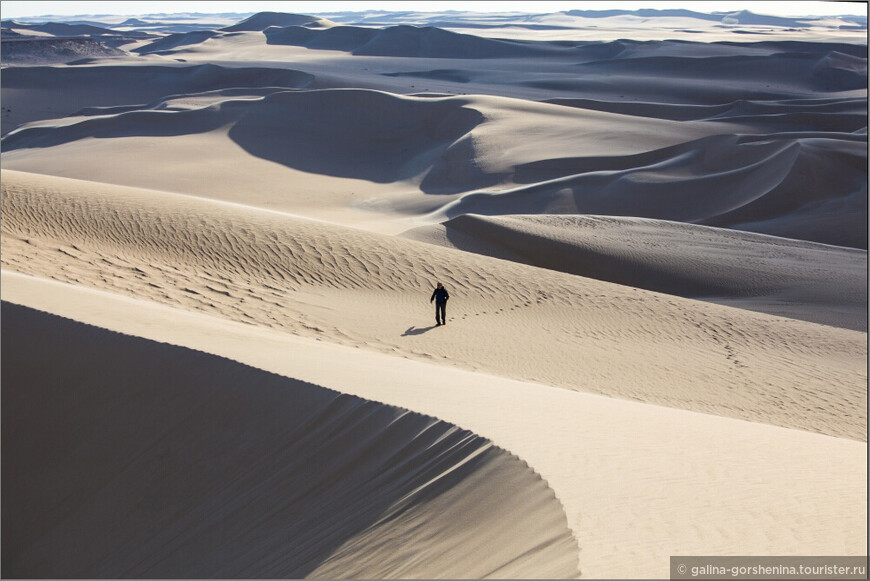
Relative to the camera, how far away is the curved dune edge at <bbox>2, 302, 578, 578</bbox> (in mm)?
4555

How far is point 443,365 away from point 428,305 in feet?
8.88

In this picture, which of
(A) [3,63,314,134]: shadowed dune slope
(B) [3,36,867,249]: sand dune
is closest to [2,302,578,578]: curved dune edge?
(B) [3,36,867,249]: sand dune

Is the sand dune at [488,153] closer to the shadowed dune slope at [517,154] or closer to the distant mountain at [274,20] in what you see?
the shadowed dune slope at [517,154]

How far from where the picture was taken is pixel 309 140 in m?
33.2

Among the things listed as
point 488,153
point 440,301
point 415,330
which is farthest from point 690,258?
point 488,153

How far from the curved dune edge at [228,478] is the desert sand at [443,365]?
2cm

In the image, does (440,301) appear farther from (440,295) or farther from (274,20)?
(274,20)

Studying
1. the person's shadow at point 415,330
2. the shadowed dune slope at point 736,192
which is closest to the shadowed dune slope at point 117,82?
the shadowed dune slope at point 736,192

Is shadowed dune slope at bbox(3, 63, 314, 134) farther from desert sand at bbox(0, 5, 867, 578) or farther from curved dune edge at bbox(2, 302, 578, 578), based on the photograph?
curved dune edge at bbox(2, 302, 578, 578)

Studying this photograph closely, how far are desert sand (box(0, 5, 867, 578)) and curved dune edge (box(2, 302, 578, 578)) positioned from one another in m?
0.02

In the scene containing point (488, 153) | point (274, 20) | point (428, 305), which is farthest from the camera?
point (274, 20)

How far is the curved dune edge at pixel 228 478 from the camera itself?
14.9 ft

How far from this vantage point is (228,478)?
5.87m

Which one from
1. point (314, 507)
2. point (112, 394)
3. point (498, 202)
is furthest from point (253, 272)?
point (498, 202)
